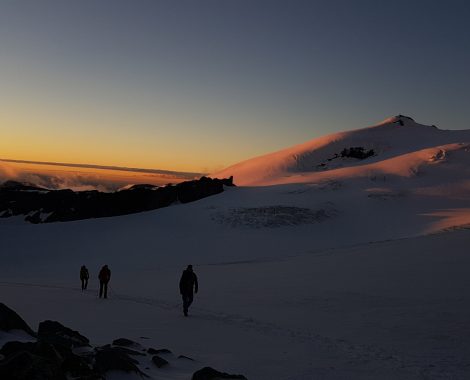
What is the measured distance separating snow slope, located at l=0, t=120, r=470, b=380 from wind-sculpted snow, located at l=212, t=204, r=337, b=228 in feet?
0.67

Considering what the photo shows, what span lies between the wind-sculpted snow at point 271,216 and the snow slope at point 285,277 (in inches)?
8.1

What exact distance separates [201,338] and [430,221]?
3566 centimetres

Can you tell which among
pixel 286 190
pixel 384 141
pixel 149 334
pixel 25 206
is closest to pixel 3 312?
pixel 149 334

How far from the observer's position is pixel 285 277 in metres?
21.3

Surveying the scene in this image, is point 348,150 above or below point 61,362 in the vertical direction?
above

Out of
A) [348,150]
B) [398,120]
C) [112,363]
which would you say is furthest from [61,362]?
[398,120]

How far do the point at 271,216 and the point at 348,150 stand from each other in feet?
153

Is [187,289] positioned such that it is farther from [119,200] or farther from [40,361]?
[119,200]

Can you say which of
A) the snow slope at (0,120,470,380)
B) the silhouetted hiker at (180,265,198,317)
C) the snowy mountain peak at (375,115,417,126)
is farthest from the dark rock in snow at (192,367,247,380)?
the snowy mountain peak at (375,115,417,126)

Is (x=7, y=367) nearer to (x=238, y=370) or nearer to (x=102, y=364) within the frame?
(x=102, y=364)

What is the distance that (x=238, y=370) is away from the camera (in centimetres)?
782

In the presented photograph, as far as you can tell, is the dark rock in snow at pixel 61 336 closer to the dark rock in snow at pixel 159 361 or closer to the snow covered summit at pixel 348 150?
the dark rock in snow at pixel 159 361

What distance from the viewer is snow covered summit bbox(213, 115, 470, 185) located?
79438mm

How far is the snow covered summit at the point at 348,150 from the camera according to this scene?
79.4 m
